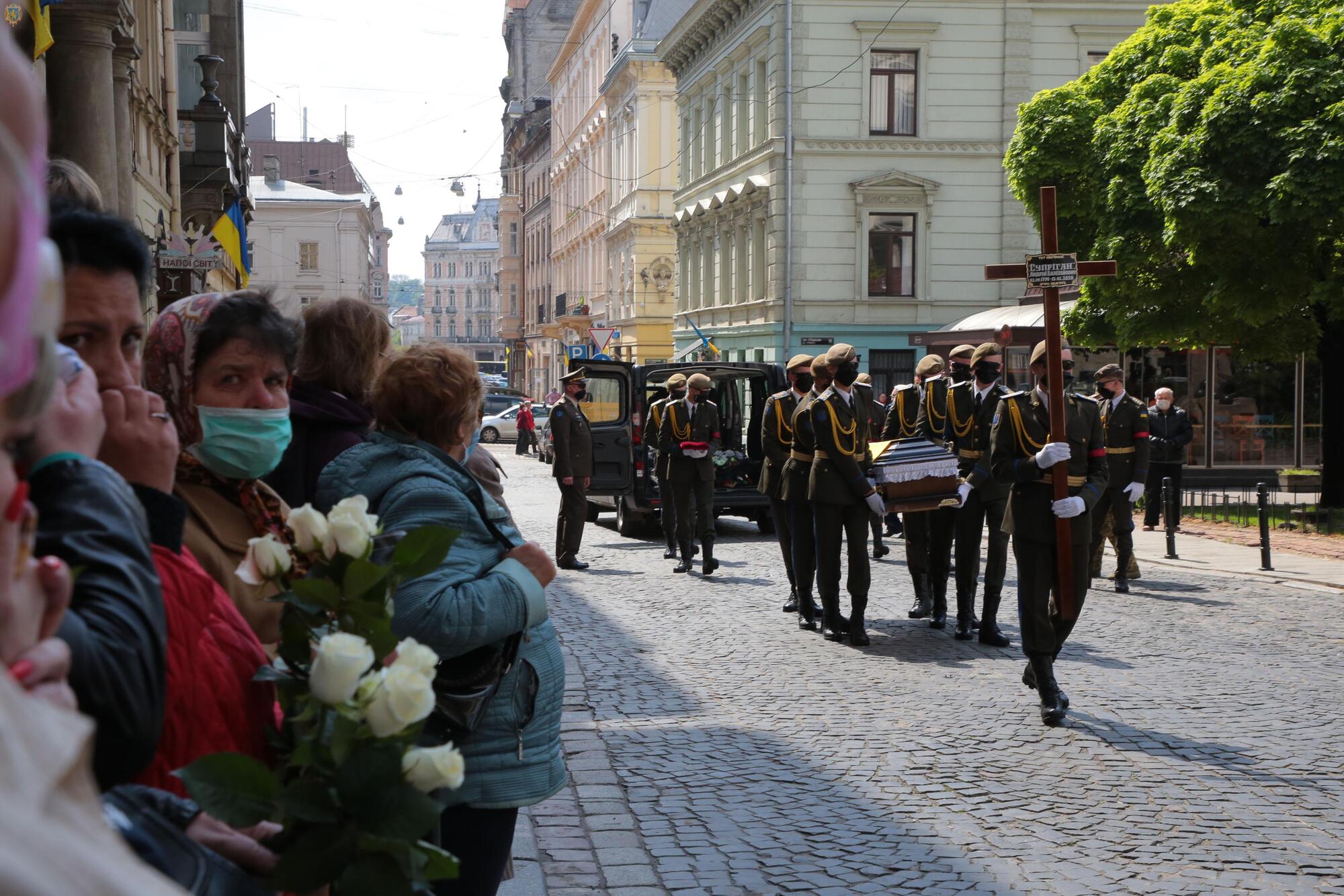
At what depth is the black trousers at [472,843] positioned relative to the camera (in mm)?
3244

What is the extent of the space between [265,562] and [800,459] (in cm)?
953

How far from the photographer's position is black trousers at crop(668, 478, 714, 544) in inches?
589

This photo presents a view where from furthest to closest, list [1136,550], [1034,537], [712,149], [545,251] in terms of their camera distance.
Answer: [545,251] < [712,149] < [1136,550] < [1034,537]

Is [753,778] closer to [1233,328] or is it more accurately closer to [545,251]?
[1233,328]

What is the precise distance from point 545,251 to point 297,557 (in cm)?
8011

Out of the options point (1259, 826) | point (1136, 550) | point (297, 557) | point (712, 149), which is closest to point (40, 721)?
point (297, 557)

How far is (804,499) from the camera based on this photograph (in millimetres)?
11500

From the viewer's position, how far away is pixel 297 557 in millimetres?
2416

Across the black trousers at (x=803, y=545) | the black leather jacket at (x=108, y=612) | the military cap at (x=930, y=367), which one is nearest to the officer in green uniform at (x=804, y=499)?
the black trousers at (x=803, y=545)

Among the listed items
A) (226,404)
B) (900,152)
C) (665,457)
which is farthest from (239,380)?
(900,152)

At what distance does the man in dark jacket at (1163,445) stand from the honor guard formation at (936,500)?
5.08 meters

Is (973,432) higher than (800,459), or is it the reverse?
(973,432)

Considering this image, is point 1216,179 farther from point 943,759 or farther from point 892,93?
point 892,93

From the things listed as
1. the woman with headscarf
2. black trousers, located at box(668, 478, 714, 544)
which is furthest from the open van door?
the woman with headscarf
